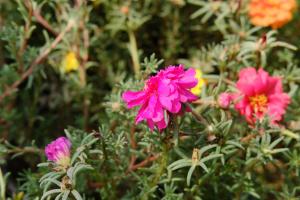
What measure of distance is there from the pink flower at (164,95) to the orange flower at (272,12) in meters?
0.74

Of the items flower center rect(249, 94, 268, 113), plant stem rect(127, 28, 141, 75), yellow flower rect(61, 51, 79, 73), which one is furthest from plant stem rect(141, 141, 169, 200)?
yellow flower rect(61, 51, 79, 73)

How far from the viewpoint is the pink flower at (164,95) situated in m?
1.16

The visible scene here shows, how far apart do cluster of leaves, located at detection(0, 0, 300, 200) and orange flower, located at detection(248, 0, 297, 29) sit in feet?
0.15

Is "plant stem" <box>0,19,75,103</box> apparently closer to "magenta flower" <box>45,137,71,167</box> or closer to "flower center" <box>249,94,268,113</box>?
"magenta flower" <box>45,137,71,167</box>

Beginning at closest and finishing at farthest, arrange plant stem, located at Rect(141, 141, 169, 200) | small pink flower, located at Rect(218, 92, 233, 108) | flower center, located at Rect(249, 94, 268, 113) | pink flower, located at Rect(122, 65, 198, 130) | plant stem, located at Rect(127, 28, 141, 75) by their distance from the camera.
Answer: pink flower, located at Rect(122, 65, 198, 130) → plant stem, located at Rect(141, 141, 169, 200) → small pink flower, located at Rect(218, 92, 233, 108) → flower center, located at Rect(249, 94, 268, 113) → plant stem, located at Rect(127, 28, 141, 75)

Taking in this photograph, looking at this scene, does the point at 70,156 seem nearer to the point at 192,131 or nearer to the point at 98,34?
the point at 192,131

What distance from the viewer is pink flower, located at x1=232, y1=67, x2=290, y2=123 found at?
59.7 inches

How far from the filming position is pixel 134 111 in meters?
1.51

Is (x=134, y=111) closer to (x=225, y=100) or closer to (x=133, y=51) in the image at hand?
(x=225, y=100)

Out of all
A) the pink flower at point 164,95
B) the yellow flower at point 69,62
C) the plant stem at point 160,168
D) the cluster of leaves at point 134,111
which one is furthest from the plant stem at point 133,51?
the pink flower at point 164,95

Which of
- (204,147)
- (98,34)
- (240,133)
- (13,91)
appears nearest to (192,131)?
(204,147)

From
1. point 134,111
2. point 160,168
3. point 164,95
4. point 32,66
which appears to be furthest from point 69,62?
point 164,95

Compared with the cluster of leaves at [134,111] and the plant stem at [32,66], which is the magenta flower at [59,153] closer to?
the cluster of leaves at [134,111]

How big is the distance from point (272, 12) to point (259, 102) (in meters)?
0.44
